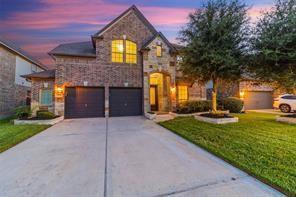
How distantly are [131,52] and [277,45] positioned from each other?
366 inches

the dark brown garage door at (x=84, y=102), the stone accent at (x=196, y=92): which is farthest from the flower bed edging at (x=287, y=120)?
the dark brown garage door at (x=84, y=102)

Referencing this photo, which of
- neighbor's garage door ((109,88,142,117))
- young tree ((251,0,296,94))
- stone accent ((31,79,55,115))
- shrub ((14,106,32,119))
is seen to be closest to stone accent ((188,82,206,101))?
neighbor's garage door ((109,88,142,117))

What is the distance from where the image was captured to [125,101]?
1340 cm

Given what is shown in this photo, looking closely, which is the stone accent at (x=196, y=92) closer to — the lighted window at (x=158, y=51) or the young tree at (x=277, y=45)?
the lighted window at (x=158, y=51)

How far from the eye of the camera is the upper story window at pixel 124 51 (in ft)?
43.1

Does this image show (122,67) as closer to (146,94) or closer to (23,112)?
(146,94)

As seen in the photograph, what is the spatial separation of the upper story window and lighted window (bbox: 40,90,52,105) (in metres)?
5.30

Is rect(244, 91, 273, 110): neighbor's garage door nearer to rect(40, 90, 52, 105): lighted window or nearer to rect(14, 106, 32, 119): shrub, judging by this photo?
rect(40, 90, 52, 105): lighted window

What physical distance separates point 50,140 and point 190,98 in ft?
36.7

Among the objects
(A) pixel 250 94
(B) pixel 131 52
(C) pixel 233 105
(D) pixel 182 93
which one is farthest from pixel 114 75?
(A) pixel 250 94

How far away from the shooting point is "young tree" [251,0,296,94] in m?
7.73

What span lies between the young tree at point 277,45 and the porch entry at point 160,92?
266 inches

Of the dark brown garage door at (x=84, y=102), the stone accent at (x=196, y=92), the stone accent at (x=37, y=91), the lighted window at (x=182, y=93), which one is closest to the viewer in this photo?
the stone accent at (x=37, y=91)

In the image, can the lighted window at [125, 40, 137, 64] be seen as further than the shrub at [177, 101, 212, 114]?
Answer: Yes
